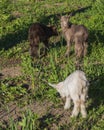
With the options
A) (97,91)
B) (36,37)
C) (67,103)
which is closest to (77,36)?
→ (36,37)

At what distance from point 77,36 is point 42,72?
4.51 ft

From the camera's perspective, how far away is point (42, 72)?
11078mm

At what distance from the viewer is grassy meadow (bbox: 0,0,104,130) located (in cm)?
875

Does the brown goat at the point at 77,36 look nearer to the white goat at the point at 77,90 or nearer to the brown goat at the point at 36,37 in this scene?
the brown goat at the point at 36,37

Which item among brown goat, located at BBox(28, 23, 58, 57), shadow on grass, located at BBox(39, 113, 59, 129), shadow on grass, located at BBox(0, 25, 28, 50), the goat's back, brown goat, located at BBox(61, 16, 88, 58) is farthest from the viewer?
shadow on grass, located at BBox(0, 25, 28, 50)

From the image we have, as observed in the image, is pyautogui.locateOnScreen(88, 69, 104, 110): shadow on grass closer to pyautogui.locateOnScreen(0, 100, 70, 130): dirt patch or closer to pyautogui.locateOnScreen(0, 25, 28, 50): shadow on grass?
pyautogui.locateOnScreen(0, 100, 70, 130): dirt patch

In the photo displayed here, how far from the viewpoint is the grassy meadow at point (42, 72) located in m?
8.75

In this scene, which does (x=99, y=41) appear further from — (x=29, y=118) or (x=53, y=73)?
(x=29, y=118)

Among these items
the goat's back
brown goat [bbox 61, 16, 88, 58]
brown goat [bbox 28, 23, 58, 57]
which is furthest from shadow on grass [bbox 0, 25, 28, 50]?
the goat's back

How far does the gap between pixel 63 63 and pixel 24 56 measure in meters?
1.26

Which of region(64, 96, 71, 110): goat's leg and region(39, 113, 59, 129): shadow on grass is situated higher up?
region(64, 96, 71, 110): goat's leg

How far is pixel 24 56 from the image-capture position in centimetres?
1232

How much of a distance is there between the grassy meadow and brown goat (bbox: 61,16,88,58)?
0.23 meters

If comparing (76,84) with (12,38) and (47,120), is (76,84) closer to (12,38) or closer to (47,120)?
(47,120)
